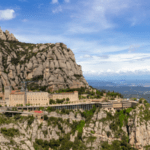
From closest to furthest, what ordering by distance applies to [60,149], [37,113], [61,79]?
[60,149] → [37,113] → [61,79]

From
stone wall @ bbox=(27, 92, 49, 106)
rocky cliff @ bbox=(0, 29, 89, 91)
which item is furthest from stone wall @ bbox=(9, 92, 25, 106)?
rocky cliff @ bbox=(0, 29, 89, 91)

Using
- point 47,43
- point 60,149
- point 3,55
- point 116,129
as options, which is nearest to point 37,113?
point 60,149

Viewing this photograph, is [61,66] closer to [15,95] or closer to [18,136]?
[15,95]

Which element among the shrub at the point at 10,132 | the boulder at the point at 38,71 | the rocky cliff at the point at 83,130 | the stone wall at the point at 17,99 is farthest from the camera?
the boulder at the point at 38,71

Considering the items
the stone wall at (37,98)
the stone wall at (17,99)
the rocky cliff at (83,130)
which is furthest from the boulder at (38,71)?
the rocky cliff at (83,130)

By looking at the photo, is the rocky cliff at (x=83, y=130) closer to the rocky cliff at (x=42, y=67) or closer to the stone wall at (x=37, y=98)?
the stone wall at (x=37, y=98)

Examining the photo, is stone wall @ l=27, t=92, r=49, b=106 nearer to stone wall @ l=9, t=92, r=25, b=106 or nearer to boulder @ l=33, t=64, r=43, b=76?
stone wall @ l=9, t=92, r=25, b=106

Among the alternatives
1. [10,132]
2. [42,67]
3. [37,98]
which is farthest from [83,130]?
[42,67]

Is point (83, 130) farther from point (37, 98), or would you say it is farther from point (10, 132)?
point (10, 132)
